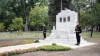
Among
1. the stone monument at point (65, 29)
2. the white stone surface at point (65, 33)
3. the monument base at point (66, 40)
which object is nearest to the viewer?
the monument base at point (66, 40)

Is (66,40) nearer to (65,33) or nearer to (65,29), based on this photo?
(65,33)

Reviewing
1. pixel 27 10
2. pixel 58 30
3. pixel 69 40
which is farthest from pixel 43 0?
pixel 27 10

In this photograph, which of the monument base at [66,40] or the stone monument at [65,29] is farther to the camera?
the stone monument at [65,29]

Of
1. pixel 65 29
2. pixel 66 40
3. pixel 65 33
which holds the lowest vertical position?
pixel 66 40

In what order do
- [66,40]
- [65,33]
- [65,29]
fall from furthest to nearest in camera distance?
1. [65,29]
2. [65,33]
3. [66,40]

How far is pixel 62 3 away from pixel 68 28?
2223 centimetres

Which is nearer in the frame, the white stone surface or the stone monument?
the white stone surface

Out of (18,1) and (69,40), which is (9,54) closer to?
(69,40)

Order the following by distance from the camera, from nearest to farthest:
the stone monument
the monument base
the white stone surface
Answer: the monument base
the white stone surface
the stone monument

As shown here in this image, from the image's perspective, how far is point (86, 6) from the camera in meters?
50.9

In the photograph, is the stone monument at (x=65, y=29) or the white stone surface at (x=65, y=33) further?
the stone monument at (x=65, y=29)

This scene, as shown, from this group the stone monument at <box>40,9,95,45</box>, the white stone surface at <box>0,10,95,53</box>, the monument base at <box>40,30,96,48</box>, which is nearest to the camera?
the monument base at <box>40,30,96,48</box>

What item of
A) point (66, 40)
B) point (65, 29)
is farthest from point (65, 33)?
point (66, 40)

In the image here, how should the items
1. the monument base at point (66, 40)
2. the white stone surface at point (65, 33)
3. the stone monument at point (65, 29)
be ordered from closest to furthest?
the monument base at point (66, 40), the white stone surface at point (65, 33), the stone monument at point (65, 29)
